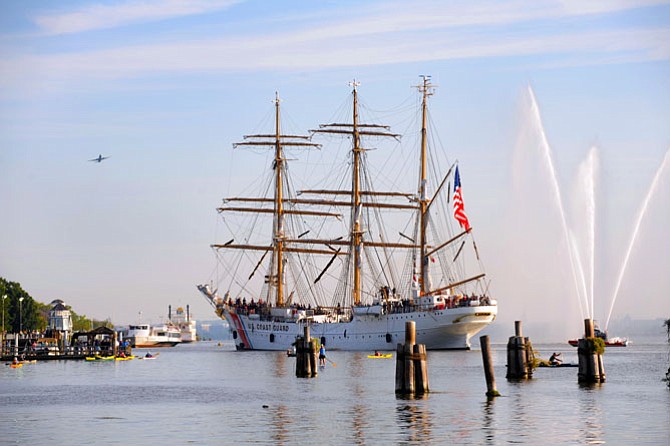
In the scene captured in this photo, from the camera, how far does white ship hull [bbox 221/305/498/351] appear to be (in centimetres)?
13950

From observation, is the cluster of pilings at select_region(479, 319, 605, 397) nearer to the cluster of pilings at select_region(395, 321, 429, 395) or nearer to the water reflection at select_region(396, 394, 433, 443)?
the cluster of pilings at select_region(395, 321, 429, 395)

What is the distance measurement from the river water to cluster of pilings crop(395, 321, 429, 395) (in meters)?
0.72

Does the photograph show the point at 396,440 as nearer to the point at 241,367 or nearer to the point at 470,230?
the point at 241,367

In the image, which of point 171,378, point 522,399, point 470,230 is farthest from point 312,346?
point 470,230

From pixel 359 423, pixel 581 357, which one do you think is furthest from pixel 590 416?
pixel 581 357

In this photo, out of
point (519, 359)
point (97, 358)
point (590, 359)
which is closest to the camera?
point (590, 359)

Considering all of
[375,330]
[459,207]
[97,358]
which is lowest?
[97,358]

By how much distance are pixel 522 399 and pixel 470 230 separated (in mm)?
73495

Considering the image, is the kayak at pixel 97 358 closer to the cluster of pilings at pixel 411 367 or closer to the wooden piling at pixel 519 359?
the wooden piling at pixel 519 359

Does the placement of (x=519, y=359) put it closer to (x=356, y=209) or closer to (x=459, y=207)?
(x=459, y=207)

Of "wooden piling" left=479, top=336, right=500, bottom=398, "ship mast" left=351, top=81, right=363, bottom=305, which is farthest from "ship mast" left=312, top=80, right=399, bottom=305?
"wooden piling" left=479, top=336, right=500, bottom=398

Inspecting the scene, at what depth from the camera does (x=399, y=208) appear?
161 meters

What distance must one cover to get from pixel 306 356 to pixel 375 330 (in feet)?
229

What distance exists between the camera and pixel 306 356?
80875mm
